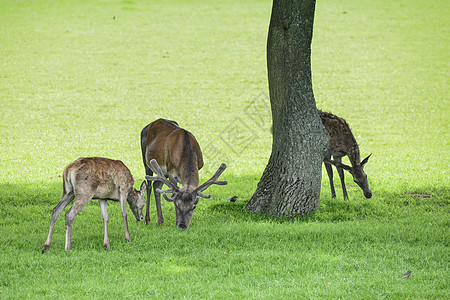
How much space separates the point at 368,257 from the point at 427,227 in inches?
76.1

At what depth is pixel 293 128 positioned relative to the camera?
32.1ft

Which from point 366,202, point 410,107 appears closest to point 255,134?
point 410,107

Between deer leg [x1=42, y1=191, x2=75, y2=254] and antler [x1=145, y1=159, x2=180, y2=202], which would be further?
antler [x1=145, y1=159, x2=180, y2=202]

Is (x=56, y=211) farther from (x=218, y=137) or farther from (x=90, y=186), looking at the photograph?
(x=218, y=137)

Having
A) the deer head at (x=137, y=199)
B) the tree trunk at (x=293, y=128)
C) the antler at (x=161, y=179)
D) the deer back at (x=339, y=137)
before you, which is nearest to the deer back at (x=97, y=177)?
the deer head at (x=137, y=199)

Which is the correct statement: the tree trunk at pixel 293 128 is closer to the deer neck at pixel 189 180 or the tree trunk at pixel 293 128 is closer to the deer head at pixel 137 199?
the deer neck at pixel 189 180

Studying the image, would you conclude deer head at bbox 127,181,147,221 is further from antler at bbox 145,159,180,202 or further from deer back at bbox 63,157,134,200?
deer back at bbox 63,157,134,200

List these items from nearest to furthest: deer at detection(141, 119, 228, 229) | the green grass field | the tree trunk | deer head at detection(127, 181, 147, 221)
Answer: the green grass field < deer at detection(141, 119, 228, 229) < deer head at detection(127, 181, 147, 221) < the tree trunk

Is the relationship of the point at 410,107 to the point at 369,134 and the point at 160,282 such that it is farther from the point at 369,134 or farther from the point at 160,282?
the point at 160,282

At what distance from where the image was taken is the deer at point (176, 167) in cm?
866

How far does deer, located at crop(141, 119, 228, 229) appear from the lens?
8664 millimetres

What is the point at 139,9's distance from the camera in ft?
120

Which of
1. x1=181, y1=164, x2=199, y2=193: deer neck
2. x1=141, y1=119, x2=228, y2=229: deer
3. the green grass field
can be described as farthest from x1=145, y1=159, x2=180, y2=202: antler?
the green grass field

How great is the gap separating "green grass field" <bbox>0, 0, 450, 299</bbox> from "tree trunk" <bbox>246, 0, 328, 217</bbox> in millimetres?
387
